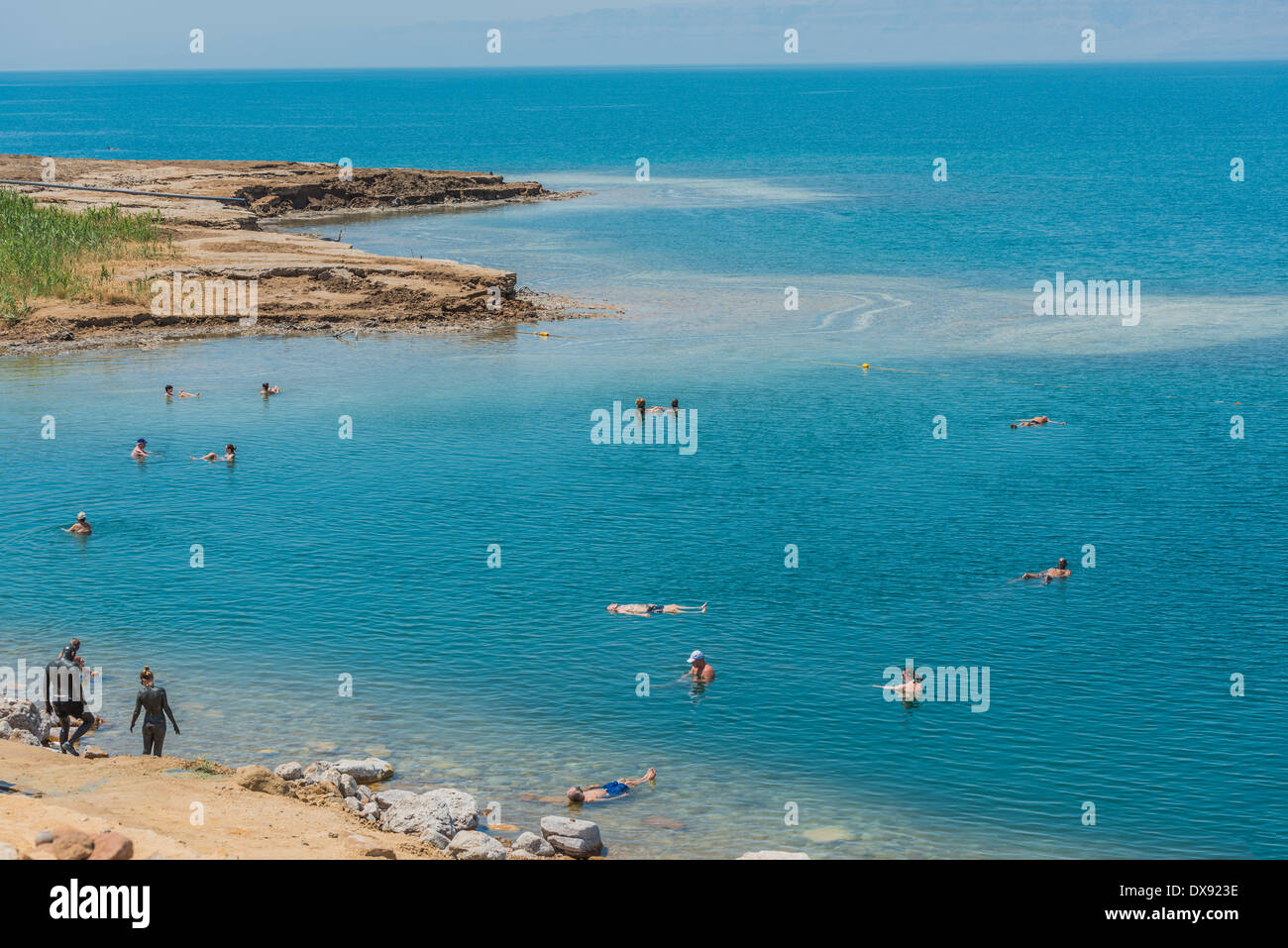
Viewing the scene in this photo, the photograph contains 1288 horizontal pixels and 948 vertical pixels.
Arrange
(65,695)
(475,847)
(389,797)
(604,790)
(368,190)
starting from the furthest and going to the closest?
(368,190)
(65,695)
(604,790)
(389,797)
(475,847)

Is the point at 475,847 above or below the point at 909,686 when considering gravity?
below

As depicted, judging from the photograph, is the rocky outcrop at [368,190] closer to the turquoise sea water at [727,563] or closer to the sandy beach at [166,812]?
the turquoise sea water at [727,563]

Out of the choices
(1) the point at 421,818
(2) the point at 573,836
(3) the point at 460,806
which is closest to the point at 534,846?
(2) the point at 573,836

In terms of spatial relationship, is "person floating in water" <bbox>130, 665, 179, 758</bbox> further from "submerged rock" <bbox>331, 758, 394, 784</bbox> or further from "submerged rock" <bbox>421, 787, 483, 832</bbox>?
"submerged rock" <bbox>421, 787, 483, 832</bbox>

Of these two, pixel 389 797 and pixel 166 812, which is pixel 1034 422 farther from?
pixel 166 812

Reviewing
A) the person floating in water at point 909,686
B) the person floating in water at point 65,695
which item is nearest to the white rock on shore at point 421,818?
the person floating in water at point 65,695

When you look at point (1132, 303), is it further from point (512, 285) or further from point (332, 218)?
point (332, 218)
